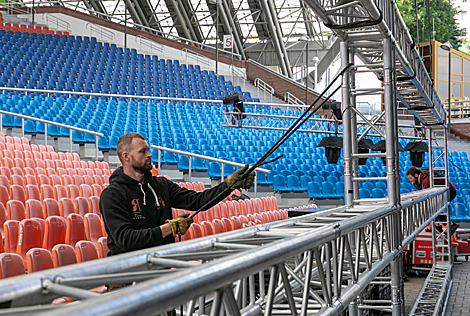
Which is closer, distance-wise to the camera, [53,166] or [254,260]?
[254,260]

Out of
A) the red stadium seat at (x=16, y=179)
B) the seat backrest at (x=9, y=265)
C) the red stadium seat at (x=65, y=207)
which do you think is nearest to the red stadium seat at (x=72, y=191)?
the red stadium seat at (x=16, y=179)

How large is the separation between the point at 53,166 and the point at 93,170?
2.05 feet

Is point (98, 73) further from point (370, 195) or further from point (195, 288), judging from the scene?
point (195, 288)

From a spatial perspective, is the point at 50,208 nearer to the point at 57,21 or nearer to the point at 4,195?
the point at 4,195

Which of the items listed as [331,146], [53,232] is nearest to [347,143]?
[53,232]

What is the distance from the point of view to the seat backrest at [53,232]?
13.3ft

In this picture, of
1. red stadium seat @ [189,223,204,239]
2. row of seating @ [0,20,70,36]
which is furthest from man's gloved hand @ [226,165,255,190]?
row of seating @ [0,20,70,36]

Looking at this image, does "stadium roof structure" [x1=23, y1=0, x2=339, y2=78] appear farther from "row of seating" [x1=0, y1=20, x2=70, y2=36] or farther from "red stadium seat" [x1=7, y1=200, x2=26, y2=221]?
"red stadium seat" [x1=7, y1=200, x2=26, y2=221]

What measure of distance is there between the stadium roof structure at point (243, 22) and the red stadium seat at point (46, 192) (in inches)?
846

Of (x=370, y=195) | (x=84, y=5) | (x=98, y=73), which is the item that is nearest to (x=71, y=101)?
(x=98, y=73)

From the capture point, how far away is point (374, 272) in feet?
12.7

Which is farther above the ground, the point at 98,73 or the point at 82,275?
the point at 98,73

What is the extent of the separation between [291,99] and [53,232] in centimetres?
2037

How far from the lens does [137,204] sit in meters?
2.47
